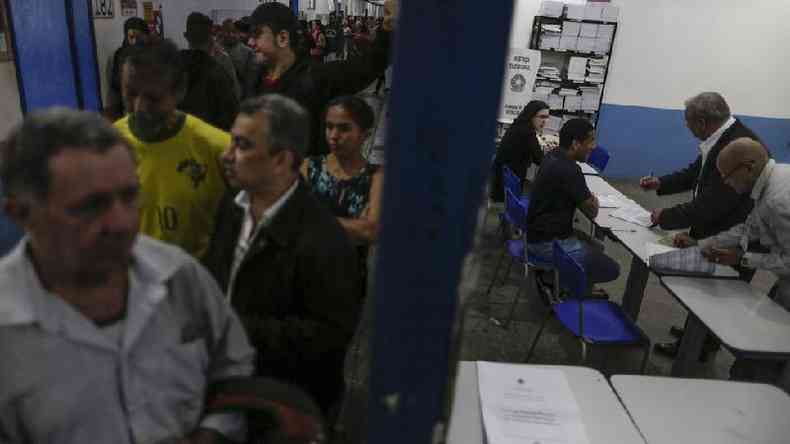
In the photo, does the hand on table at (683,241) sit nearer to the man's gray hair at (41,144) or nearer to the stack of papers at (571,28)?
the man's gray hair at (41,144)

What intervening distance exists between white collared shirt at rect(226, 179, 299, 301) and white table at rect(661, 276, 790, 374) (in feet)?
6.67

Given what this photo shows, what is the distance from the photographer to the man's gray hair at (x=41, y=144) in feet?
2.94

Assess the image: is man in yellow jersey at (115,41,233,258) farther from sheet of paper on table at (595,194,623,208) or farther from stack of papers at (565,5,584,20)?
stack of papers at (565,5,584,20)

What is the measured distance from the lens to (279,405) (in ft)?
3.48

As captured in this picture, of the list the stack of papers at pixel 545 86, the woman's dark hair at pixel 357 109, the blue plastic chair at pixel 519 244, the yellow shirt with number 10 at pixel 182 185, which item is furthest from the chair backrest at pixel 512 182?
the stack of papers at pixel 545 86

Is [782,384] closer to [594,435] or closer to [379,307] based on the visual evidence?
[594,435]

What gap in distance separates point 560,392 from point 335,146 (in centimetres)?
134

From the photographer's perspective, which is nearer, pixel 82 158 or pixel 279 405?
pixel 82 158

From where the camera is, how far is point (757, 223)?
2.95 metres

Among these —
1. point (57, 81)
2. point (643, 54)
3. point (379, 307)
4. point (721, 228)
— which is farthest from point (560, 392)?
point (643, 54)

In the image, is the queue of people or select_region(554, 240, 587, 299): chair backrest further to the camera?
select_region(554, 240, 587, 299): chair backrest

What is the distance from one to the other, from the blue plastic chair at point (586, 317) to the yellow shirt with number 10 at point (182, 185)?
6.04ft

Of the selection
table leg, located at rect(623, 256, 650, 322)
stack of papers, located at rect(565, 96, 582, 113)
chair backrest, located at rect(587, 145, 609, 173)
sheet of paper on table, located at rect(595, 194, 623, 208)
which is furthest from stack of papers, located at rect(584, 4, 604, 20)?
table leg, located at rect(623, 256, 650, 322)

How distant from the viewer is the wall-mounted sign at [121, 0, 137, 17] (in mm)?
4969
